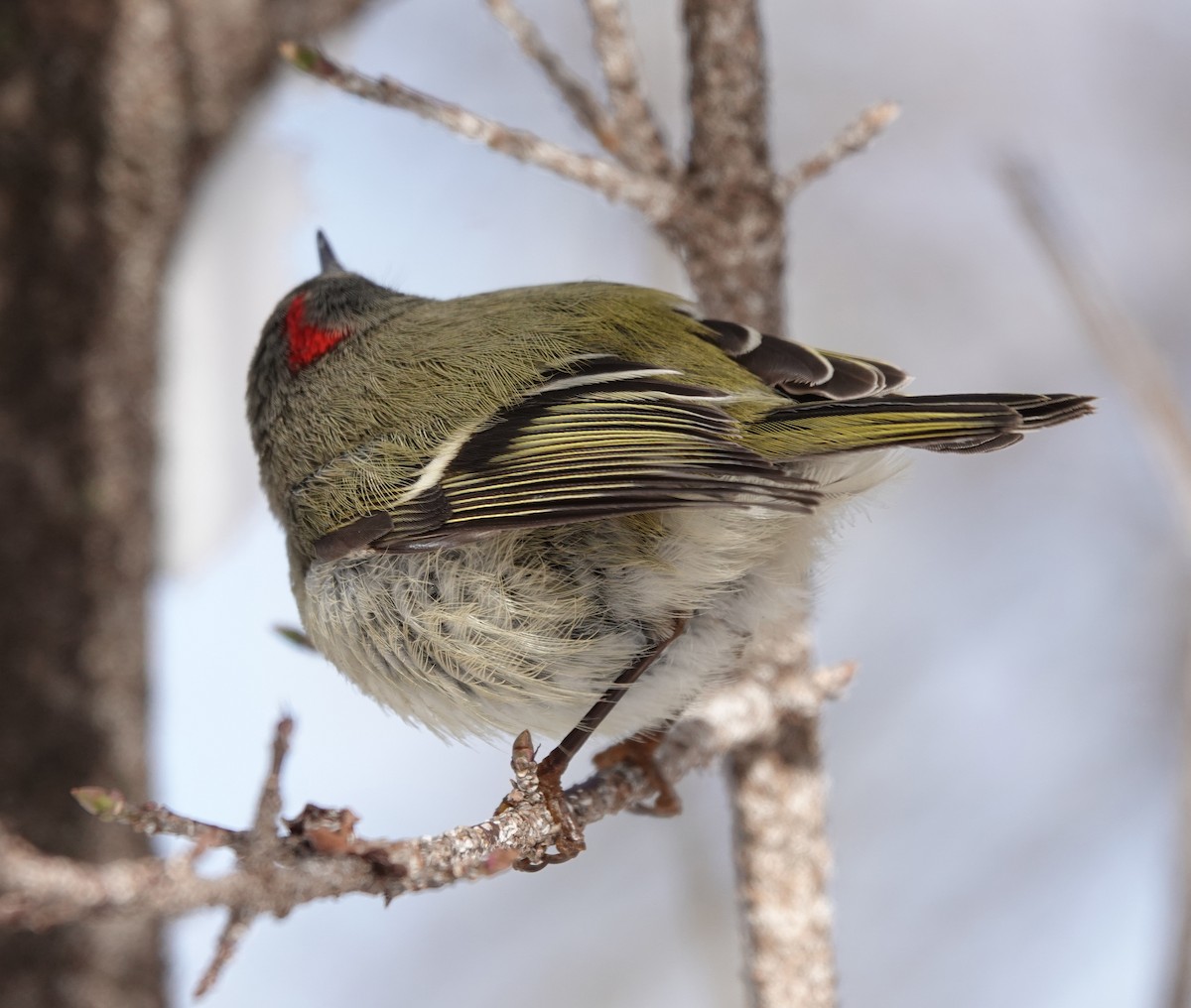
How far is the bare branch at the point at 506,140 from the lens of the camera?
1522mm

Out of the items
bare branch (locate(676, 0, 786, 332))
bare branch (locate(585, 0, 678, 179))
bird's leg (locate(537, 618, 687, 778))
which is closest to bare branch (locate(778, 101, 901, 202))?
bare branch (locate(676, 0, 786, 332))

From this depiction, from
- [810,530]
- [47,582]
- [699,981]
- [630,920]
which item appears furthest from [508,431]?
[630,920]

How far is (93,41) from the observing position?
221 cm

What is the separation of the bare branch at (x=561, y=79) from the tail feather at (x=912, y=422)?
0.51 m

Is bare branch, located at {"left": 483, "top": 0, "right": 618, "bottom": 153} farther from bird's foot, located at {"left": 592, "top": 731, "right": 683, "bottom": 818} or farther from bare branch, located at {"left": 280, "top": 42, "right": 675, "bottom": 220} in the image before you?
bird's foot, located at {"left": 592, "top": 731, "right": 683, "bottom": 818}

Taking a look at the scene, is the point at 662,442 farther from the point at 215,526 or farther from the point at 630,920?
the point at 630,920

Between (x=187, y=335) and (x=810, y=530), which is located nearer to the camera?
(x=810, y=530)

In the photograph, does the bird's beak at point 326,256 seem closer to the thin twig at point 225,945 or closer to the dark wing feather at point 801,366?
the dark wing feather at point 801,366

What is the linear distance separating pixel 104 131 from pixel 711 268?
122 cm

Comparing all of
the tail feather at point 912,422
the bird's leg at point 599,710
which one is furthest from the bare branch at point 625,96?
the bird's leg at point 599,710

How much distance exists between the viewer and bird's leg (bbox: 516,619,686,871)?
4.83 feet

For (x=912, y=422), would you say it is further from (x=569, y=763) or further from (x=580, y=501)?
(x=569, y=763)

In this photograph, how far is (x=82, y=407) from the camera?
7.30 feet

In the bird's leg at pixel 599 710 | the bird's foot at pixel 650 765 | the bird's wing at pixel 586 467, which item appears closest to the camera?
the bird's wing at pixel 586 467
